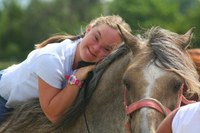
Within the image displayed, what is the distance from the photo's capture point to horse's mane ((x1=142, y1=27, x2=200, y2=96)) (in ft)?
15.4

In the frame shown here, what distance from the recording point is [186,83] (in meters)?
4.70

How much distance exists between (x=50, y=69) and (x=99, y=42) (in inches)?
19.9

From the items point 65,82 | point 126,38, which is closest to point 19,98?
point 65,82

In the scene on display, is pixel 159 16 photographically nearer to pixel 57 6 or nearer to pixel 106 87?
pixel 57 6

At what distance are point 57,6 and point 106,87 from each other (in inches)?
2648

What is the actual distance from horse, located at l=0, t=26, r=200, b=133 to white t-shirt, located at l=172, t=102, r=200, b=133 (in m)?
0.84

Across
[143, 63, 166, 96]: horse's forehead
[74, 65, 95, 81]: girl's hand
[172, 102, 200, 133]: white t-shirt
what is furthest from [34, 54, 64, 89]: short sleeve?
[172, 102, 200, 133]: white t-shirt

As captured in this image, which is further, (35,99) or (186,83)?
(35,99)

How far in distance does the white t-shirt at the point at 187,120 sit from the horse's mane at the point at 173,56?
3.60ft

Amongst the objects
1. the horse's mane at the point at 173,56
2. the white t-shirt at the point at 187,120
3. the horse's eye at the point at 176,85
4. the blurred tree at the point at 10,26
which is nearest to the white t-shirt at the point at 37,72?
the horse's mane at the point at 173,56

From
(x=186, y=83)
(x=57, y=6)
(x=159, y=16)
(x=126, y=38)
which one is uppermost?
(x=126, y=38)

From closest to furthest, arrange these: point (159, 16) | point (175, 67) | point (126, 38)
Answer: point (175, 67) → point (126, 38) → point (159, 16)

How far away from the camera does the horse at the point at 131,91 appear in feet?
14.9

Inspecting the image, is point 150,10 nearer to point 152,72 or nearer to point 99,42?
point 99,42
